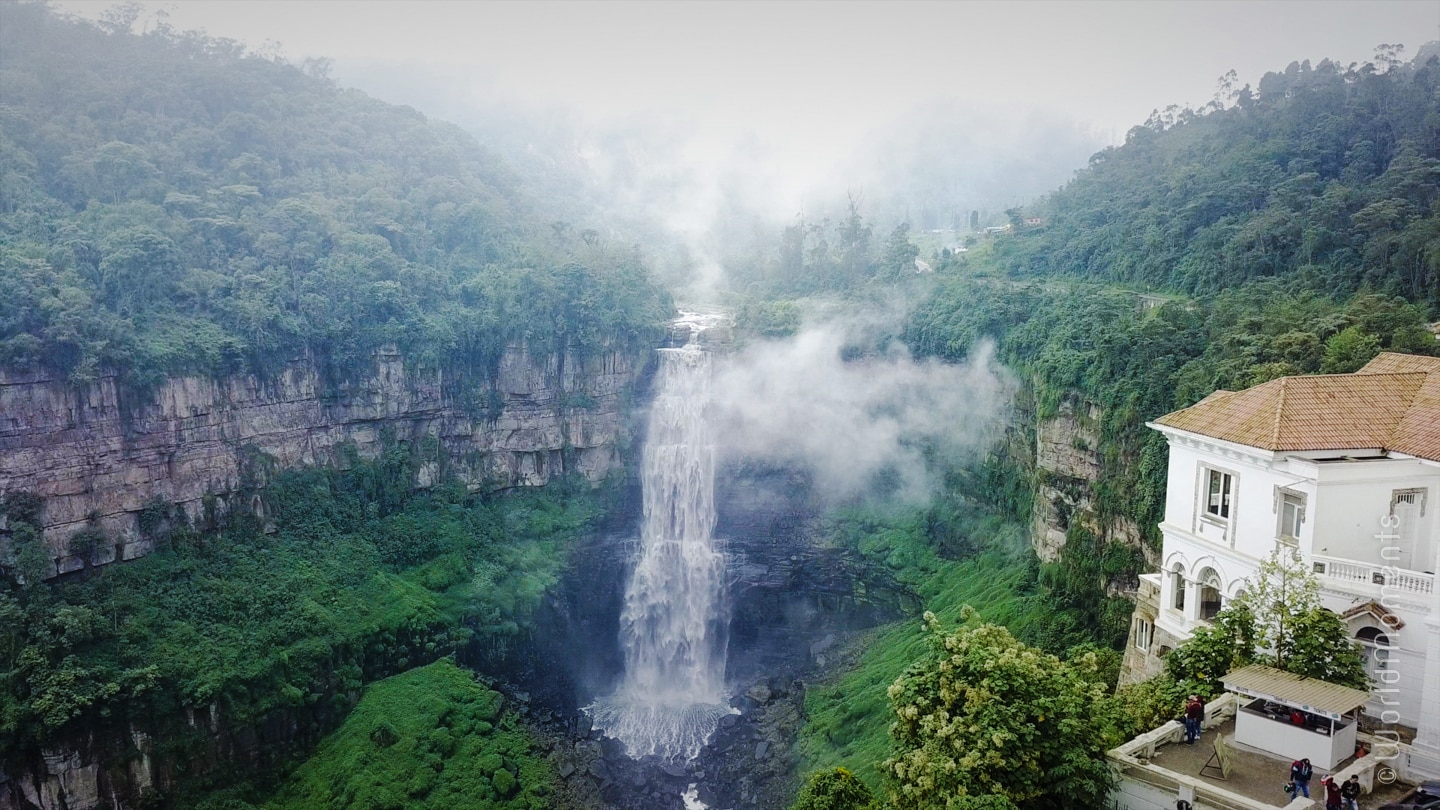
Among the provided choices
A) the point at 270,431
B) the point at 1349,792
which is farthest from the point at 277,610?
the point at 1349,792

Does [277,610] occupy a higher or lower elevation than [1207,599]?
lower

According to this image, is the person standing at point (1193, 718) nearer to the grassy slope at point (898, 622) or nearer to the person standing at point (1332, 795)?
the person standing at point (1332, 795)

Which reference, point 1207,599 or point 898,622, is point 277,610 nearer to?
point 898,622

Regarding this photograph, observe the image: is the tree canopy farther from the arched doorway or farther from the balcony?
the arched doorway

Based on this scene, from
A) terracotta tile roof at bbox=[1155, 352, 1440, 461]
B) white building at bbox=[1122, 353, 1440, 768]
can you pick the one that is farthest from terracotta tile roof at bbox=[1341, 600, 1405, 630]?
terracotta tile roof at bbox=[1155, 352, 1440, 461]

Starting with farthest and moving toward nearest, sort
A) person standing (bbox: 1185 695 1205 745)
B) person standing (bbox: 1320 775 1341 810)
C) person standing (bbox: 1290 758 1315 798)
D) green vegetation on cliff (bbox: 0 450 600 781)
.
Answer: green vegetation on cliff (bbox: 0 450 600 781), person standing (bbox: 1185 695 1205 745), person standing (bbox: 1290 758 1315 798), person standing (bbox: 1320 775 1341 810)
